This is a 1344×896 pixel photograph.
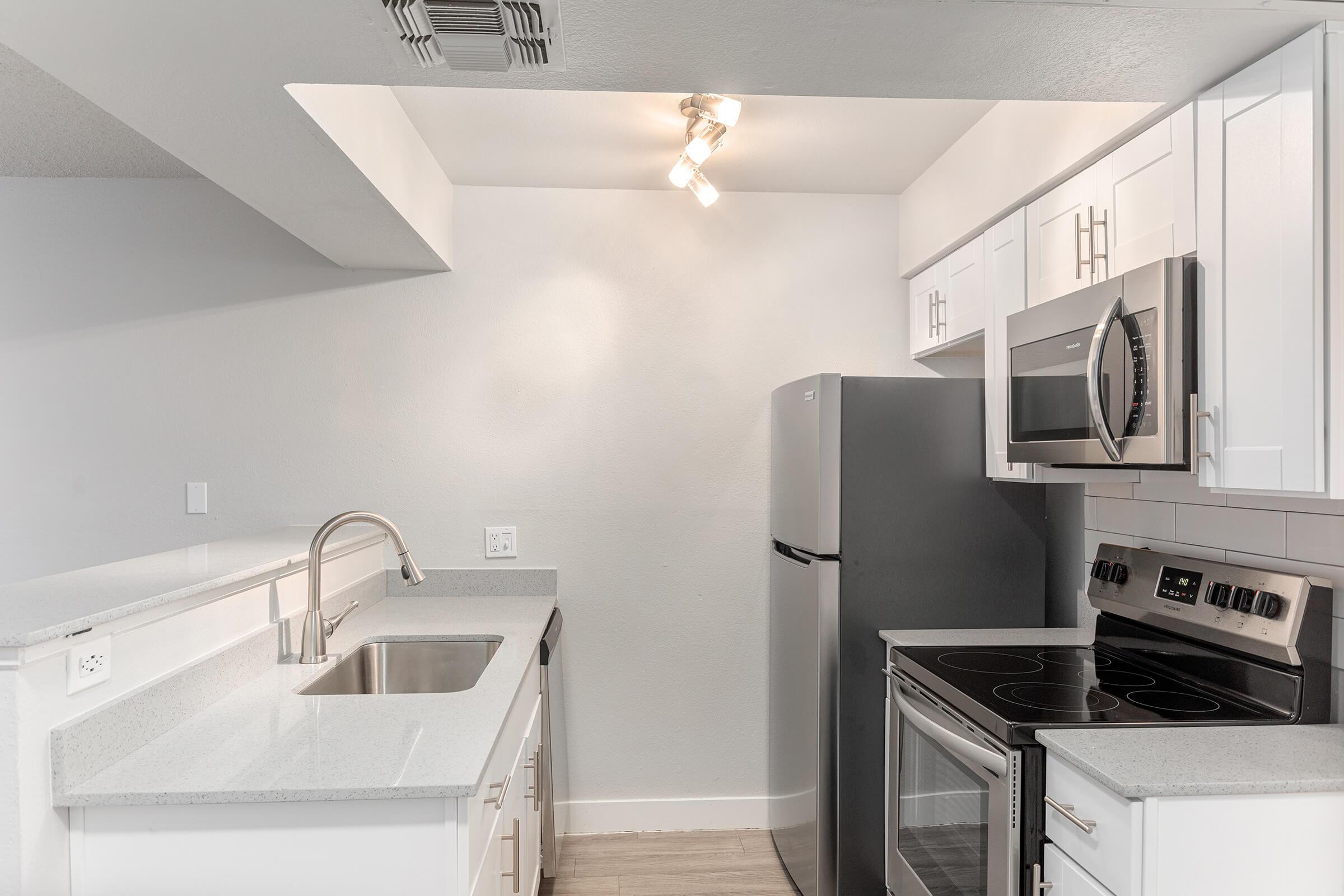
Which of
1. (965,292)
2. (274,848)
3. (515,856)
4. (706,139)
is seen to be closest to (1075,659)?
(965,292)

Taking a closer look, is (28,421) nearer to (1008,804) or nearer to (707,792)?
(707,792)

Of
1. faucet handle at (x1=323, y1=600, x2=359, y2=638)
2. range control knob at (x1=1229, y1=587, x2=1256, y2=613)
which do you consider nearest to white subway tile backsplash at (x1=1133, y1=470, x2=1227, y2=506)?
range control knob at (x1=1229, y1=587, x2=1256, y2=613)

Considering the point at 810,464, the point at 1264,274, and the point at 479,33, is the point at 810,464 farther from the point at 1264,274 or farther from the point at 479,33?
the point at 479,33

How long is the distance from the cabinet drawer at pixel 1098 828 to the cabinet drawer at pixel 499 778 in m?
1.02

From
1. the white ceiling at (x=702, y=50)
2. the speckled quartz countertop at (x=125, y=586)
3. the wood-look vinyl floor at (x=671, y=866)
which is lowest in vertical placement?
the wood-look vinyl floor at (x=671, y=866)

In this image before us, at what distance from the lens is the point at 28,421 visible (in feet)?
9.41

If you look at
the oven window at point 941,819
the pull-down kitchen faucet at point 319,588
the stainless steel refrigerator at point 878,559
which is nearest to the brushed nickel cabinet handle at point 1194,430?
the oven window at point 941,819

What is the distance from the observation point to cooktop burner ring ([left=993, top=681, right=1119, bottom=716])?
66.4 inches

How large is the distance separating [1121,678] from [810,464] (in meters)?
0.97

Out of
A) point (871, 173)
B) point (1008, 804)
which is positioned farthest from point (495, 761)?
point (871, 173)

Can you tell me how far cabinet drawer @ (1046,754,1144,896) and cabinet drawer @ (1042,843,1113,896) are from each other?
0.01 metres

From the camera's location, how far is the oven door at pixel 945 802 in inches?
63.4

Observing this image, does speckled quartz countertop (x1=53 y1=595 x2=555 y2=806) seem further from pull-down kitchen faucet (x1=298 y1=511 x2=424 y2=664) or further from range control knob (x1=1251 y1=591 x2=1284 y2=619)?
range control knob (x1=1251 y1=591 x2=1284 y2=619)

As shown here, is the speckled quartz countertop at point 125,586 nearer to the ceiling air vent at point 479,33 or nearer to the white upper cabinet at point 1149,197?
the ceiling air vent at point 479,33
